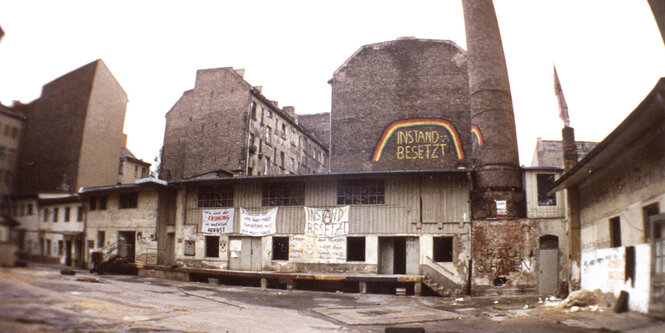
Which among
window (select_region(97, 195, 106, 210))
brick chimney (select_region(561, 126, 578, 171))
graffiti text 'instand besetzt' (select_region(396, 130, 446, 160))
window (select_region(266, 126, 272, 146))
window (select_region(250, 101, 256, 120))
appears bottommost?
window (select_region(97, 195, 106, 210))

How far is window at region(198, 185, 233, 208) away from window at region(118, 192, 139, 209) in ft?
16.5

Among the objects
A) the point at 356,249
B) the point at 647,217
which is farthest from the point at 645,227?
the point at 356,249

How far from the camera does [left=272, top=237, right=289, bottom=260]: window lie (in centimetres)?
2336

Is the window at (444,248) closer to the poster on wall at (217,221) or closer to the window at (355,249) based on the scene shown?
the window at (355,249)

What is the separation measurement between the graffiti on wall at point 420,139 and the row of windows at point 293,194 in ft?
29.6

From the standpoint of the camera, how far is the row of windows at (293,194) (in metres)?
22.3

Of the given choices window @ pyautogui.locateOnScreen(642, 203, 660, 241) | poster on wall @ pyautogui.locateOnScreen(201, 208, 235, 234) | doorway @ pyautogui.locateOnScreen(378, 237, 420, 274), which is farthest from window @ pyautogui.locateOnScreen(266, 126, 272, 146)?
window @ pyautogui.locateOnScreen(642, 203, 660, 241)

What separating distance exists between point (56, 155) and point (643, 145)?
37.4 feet

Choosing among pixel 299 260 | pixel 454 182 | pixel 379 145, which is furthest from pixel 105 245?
pixel 454 182

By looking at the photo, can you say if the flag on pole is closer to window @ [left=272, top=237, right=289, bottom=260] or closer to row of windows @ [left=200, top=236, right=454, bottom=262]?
row of windows @ [left=200, top=236, right=454, bottom=262]

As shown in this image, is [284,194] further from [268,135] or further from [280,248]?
[268,135]

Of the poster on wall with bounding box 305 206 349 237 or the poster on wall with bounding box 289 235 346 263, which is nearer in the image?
the poster on wall with bounding box 289 235 346 263

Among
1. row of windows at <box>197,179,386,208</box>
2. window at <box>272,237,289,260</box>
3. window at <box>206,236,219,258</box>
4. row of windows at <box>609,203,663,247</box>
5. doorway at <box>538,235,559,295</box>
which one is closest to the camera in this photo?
row of windows at <box>609,203,663,247</box>

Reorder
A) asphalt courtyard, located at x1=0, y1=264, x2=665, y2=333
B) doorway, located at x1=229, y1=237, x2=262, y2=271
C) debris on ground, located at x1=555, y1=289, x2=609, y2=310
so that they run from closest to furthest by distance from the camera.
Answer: asphalt courtyard, located at x1=0, y1=264, x2=665, y2=333, debris on ground, located at x1=555, y1=289, x2=609, y2=310, doorway, located at x1=229, y1=237, x2=262, y2=271
